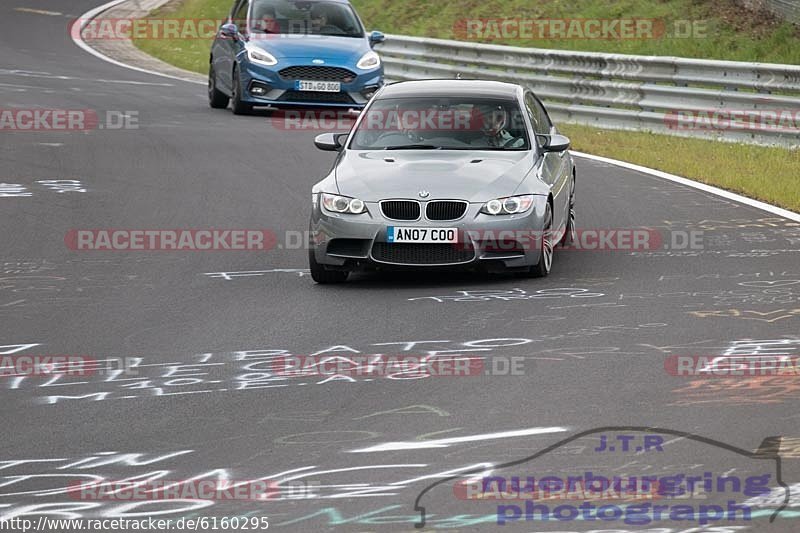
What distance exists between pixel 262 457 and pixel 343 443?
414 millimetres

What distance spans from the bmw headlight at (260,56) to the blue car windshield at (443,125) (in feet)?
34.4

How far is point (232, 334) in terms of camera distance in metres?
9.72

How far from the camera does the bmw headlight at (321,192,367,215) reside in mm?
11484

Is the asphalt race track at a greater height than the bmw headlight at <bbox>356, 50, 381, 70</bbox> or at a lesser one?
lesser

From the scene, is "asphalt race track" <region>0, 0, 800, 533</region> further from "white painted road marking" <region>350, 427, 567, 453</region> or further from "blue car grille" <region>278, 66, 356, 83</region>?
"blue car grille" <region>278, 66, 356, 83</region>

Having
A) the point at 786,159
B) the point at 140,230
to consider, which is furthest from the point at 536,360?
the point at 786,159

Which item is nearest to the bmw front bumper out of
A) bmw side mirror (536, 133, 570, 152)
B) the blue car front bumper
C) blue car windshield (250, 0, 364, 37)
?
bmw side mirror (536, 133, 570, 152)

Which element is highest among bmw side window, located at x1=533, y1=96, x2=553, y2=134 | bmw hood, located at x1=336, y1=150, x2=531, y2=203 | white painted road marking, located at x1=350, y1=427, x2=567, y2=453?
bmw side window, located at x1=533, y1=96, x2=553, y2=134

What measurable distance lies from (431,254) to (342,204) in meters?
Answer: 0.76

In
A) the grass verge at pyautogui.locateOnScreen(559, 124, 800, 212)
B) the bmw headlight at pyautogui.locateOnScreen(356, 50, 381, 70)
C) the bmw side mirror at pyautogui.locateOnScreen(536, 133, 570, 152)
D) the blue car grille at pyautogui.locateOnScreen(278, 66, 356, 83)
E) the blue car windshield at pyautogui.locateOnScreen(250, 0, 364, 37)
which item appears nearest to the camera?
the bmw side mirror at pyautogui.locateOnScreen(536, 133, 570, 152)

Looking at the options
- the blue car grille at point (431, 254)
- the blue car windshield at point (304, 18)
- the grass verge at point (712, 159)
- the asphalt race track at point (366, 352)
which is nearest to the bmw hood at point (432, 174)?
the blue car grille at point (431, 254)

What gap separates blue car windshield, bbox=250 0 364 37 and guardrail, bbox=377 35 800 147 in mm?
2117

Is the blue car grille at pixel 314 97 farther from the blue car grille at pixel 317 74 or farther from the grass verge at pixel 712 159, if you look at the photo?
the grass verge at pixel 712 159

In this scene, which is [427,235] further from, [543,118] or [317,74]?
[317,74]
